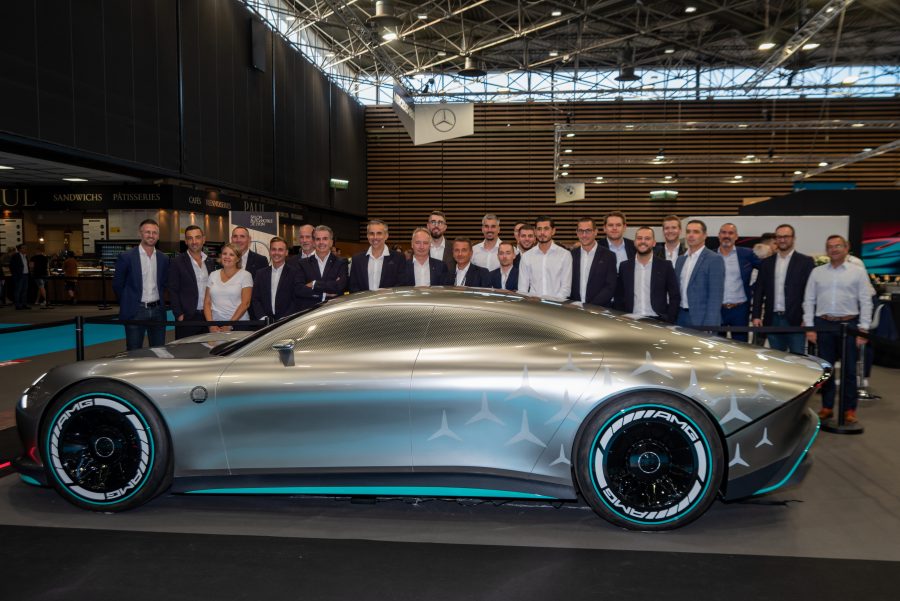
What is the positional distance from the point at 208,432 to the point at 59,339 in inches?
344

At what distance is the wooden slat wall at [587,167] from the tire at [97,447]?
20643 millimetres

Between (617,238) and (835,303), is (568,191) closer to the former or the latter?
(617,238)

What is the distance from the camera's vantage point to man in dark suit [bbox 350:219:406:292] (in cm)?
532

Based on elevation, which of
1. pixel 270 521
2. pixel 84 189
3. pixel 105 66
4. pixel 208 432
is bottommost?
pixel 270 521

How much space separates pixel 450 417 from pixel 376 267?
266 cm

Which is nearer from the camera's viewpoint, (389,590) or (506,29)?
(389,590)

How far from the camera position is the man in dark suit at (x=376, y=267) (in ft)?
17.5

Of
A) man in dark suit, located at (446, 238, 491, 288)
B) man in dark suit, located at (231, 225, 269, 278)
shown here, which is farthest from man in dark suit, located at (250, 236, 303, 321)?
man in dark suit, located at (446, 238, 491, 288)

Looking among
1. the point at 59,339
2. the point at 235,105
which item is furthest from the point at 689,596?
the point at 235,105

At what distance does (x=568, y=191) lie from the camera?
18.2 meters

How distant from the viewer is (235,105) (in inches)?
621

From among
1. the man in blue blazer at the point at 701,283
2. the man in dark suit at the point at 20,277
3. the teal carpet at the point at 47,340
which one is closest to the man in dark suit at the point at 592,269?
the man in blue blazer at the point at 701,283

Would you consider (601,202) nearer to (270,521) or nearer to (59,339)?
(59,339)

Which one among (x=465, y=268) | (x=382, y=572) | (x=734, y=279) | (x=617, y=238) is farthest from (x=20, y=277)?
(x=382, y=572)
